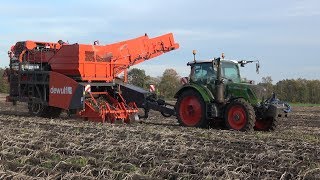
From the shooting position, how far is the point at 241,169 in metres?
5.41

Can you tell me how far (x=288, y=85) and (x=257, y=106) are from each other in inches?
1453

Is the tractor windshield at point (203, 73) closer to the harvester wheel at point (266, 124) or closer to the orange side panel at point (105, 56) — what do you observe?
the harvester wheel at point (266, 124)

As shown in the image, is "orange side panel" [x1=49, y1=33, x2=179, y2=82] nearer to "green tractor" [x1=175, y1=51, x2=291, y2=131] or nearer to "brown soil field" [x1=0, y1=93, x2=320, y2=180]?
"green tractor" [x1=175, y1=51, x2=291, y2=131]

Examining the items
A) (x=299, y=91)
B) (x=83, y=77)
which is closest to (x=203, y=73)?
(x=83, y=77)

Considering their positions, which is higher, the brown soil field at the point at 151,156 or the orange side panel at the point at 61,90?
the orange side panel at the point at 61,90

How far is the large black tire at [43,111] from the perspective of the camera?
45.5 feet

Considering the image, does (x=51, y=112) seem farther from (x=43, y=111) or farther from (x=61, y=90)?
(x=61, y=90)

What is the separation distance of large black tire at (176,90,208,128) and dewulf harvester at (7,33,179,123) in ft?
2.92

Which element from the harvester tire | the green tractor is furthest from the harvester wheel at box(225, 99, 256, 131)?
the harvester tire

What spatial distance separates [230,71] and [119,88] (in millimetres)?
3742

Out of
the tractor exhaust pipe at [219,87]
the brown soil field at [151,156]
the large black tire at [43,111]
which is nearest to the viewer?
the brown soil field at [151,156]

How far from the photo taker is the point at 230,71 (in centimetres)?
1162

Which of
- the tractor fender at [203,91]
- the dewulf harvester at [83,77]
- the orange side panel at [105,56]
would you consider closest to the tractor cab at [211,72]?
the tractor fender at [203,91]

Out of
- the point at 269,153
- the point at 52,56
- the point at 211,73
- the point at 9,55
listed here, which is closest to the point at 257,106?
the point at 211,73
